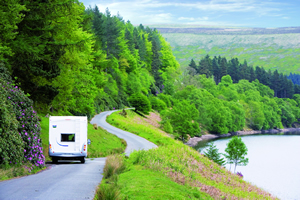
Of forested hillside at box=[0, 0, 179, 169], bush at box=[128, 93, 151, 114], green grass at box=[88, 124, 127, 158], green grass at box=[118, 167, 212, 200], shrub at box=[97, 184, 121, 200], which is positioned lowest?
bush at box=[128, 93, 151, 114]

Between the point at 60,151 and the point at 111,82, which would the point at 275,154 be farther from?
the point at 60,151

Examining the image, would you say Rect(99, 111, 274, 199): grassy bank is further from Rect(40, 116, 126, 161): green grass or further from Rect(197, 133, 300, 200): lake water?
Rect(197, 133, 300, 200): lake water

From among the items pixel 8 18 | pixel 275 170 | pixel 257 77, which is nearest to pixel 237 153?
pixel 275 170

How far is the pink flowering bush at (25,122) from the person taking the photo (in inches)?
564

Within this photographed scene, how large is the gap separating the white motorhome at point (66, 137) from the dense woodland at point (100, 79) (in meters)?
1.96

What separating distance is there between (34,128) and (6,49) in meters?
4.76

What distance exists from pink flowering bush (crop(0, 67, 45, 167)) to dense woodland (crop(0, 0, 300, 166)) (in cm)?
5

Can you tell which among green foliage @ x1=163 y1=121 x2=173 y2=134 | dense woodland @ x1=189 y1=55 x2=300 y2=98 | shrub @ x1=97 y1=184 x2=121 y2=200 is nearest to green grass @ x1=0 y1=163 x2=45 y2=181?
shrub @ x1=97 y1=184 x2=121 y2=200

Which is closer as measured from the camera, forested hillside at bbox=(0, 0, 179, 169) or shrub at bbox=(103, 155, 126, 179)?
shrub at bbox=(103, 155, 126, 179)

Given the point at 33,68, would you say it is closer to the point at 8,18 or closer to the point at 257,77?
the point at 8,18

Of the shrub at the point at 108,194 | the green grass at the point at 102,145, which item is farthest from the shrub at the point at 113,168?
the green grass at the point at 102,145

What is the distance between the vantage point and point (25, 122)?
1502 cm

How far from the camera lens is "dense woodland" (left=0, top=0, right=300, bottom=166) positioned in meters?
16.5

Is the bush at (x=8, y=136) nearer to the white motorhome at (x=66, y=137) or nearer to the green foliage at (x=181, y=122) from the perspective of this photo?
the white motorhome at (x=66, y=137)
